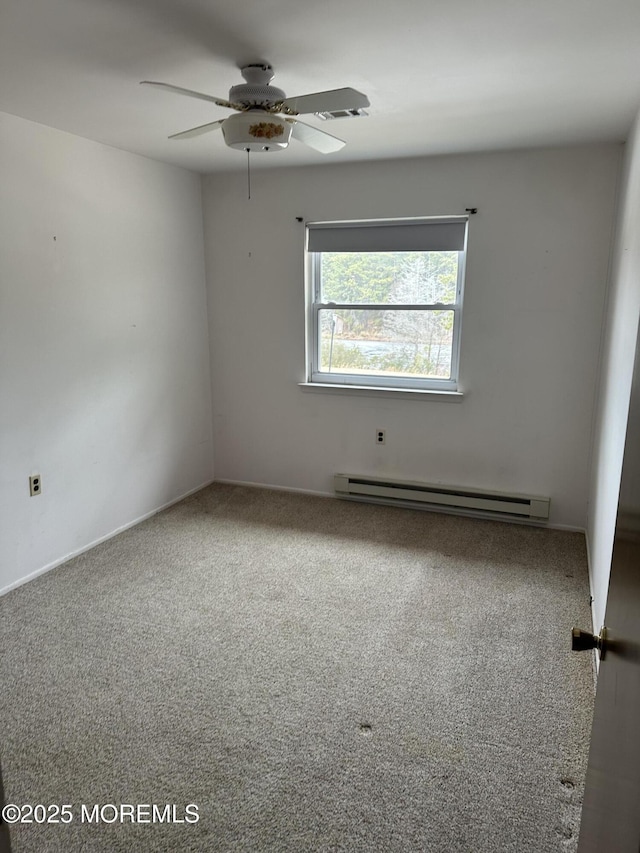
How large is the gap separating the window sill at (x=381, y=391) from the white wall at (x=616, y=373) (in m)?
0.92

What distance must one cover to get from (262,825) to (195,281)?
347 centimetres

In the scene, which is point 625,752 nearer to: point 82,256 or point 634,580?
point 634,580

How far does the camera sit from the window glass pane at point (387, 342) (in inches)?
150

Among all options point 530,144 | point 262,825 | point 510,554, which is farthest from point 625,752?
point 530,144

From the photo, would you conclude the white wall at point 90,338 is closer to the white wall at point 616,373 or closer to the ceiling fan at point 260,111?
the ceiling fan at point 260,111

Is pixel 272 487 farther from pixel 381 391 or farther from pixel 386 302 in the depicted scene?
pixel 386 302

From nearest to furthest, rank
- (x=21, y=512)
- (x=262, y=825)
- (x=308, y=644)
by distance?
1. (x=262, y=825)
2. (x=308, y=644)
3. (x=21, y=512)

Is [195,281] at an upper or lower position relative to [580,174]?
lower

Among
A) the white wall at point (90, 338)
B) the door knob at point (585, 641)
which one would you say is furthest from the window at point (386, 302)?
the door knob at point (585, 641)

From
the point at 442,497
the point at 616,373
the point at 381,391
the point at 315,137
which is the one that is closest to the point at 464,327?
the point at 381,391

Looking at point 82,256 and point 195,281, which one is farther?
point 195,281

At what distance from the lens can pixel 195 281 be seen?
414 cm

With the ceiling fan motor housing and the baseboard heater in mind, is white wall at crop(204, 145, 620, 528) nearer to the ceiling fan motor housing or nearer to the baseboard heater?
the baseboard heater

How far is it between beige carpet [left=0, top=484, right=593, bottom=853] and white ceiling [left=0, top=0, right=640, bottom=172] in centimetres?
231
